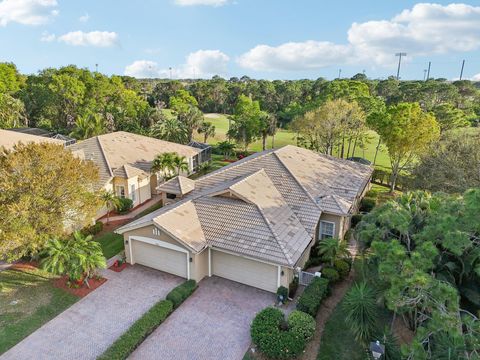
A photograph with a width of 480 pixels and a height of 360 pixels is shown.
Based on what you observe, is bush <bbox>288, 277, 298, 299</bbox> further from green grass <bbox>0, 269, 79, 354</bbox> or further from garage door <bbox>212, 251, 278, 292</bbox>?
green grass <bbox>0, 269, 79, 354</bbox>

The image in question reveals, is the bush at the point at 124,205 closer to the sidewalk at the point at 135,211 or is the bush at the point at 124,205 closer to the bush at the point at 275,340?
the sidewalk at the point at 135,211

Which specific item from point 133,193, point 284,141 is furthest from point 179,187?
point 284,141

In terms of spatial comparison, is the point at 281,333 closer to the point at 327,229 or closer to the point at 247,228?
the point at 247,228

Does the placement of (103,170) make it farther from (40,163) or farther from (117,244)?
(40,163)

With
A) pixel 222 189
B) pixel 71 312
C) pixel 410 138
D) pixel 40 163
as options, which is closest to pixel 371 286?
pixel 222 189

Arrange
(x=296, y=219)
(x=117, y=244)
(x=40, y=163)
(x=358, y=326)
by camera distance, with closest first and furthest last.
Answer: (x=358, y=326) → (x=40, y=163) → (x=296, y=219) → (x=117, y=244)
